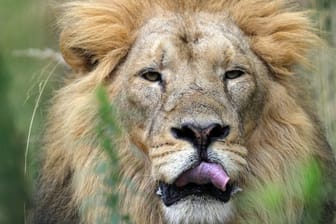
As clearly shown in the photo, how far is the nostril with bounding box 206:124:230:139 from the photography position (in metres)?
2.92

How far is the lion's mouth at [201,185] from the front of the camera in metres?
2.88

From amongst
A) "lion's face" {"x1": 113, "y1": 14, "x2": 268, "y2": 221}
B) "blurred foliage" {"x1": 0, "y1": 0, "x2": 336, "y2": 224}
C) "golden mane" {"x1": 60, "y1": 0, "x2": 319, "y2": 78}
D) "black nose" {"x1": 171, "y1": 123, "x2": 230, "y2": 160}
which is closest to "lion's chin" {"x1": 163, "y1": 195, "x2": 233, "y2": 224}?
"lion's face" {"x1": 113, "y1": 14, "x2": 268, "y2": 221}

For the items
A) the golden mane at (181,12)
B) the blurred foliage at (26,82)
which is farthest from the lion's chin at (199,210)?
the golden mane at (181,12)

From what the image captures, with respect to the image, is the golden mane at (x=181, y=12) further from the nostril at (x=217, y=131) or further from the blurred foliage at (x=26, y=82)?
the nostril at (x=217, y=131)

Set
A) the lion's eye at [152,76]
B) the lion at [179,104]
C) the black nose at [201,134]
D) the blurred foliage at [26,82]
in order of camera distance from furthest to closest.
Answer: the lion's eye at [152,76] < the lion at [179,104] < the black nose at [201,134] < the blurred foliage at [26,82]

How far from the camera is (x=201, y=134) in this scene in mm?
2867

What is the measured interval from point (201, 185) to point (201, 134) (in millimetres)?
225

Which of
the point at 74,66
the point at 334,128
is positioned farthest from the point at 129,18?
the point at 334,128

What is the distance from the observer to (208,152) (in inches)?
112

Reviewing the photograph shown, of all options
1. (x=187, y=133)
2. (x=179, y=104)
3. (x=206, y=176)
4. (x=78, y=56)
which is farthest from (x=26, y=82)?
(x=206, y=176)

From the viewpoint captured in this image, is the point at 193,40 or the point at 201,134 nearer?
the point at 201,134

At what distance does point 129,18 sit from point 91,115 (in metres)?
0.50

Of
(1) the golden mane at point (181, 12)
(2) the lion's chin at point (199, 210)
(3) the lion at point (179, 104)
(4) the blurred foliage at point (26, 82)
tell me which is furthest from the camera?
(1) the golden mane at point (181, 12)

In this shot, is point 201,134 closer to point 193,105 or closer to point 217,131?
point 217,131
